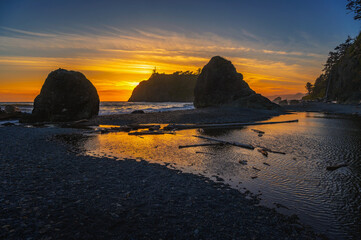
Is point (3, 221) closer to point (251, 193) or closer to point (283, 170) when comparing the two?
point (251, 193)

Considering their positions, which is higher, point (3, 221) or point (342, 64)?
point (342, 64)

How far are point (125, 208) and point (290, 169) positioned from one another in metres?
7.62

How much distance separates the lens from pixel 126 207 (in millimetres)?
5488

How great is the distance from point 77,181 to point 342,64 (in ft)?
323

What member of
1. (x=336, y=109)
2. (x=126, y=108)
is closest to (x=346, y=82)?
(x=336, y=109)

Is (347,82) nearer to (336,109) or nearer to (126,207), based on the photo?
(336,109)

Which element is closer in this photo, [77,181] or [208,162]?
[77,181]

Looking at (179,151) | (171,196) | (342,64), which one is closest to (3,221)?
(171,196)

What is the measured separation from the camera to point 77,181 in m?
7.07

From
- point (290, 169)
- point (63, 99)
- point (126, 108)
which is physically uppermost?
point (63, 99)

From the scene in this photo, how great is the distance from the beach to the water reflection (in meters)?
0.89

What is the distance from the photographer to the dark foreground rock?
4430 mm

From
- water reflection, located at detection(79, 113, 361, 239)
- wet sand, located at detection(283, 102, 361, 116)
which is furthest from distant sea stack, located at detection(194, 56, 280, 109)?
water reflection, located at detection(79, 113, 361, 239)

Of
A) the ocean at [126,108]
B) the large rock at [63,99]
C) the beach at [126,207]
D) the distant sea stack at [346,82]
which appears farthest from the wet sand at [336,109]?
the large rock at [63,99]
